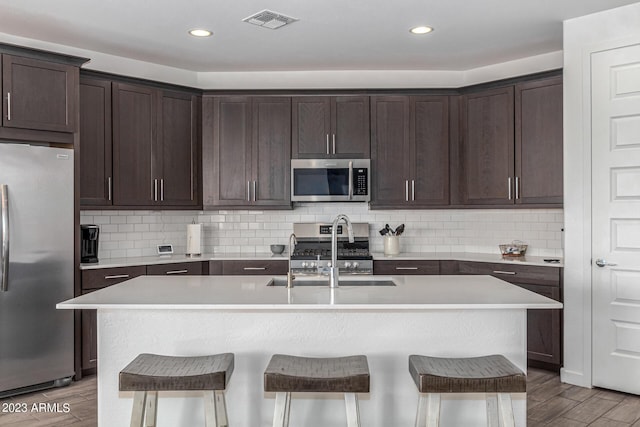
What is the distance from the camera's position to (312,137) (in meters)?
5.04

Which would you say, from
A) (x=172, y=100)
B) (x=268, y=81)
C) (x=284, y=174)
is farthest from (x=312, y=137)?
(x=172, y=100)

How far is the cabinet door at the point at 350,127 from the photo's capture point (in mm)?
5031

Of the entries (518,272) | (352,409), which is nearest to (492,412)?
(352,409)

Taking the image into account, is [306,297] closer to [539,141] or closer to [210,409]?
[210,409]

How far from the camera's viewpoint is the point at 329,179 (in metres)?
5.01

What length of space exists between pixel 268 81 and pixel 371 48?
1205 millimetres

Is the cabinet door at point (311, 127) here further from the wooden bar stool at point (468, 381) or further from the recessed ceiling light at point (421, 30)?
the wooden bar stool at point (468, 381)

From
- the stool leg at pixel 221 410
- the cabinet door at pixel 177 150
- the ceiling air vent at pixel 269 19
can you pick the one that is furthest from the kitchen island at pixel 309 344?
the cabinet door at pixel 177 150

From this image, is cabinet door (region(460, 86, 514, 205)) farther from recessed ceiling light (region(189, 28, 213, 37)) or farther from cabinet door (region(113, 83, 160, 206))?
cabinet door (region(113, 83, 160, 206))

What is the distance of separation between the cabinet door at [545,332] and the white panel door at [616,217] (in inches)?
14.0

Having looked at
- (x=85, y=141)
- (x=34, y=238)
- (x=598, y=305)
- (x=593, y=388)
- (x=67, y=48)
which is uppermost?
(x=67, y=48)

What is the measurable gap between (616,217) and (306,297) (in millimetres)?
2370

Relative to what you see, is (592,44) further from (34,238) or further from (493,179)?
(34,238)

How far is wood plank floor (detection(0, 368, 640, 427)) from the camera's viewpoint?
3203 mm
